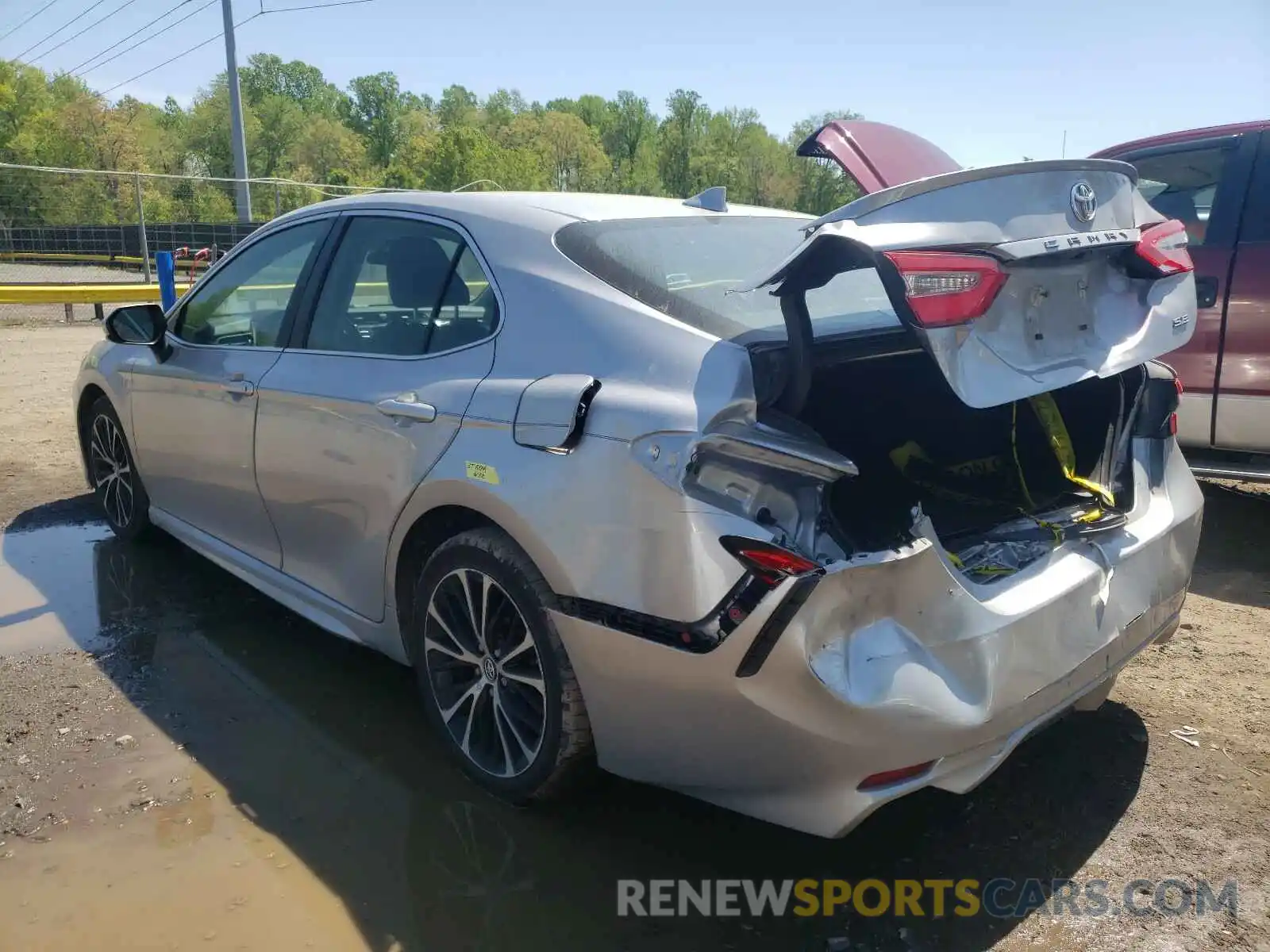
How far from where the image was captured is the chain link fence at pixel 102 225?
19.6 metres

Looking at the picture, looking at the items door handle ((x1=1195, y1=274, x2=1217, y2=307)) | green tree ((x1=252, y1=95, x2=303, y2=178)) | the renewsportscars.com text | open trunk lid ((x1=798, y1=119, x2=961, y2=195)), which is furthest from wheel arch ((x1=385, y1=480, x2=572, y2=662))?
green tree ((x1=252, y1=95, x2=303, y2=178))

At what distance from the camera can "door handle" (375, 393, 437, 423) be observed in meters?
2.86

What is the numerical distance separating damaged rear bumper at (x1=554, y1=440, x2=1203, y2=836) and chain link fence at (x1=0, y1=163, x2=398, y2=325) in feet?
60.8

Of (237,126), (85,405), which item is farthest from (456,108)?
(85,405)

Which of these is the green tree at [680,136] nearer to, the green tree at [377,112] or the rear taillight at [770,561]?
the green tree at [377,112]

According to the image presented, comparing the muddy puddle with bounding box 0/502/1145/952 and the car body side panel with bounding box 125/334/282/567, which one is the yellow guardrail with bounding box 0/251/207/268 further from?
the muddy puddle with bounding box 0/502/1145/952

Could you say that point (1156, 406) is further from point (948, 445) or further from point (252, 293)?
point (252, 293)

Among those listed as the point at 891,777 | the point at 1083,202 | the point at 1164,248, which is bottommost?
the point at 891,777

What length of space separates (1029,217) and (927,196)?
0.29m

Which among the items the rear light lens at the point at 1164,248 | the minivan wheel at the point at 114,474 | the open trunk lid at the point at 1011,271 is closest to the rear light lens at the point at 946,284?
the open trunk lid at the point at 1011,271

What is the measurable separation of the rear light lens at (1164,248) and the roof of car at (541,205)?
1.32 m

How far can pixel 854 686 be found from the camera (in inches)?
84.7

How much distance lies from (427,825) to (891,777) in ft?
4.25

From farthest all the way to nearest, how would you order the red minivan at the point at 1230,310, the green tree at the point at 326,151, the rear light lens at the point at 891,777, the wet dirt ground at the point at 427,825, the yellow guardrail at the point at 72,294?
1. the green tree at the point at 326,151
2. the yellow guardrail at the point at 72,294
3. the red minivan at the point at 1230,310
4. the wet dirt ground at the point at 427,825
5. the rear light lens at the point at 891,777
